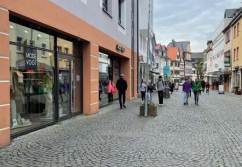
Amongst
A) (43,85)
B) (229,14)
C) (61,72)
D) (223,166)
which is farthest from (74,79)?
(229,14)

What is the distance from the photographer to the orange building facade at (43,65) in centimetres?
596

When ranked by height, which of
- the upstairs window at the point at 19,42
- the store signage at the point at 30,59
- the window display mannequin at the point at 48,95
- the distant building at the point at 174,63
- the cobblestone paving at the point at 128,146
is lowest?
the cobblestone paving at the point at 128,146

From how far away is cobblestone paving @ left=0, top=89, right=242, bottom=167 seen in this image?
4926mm

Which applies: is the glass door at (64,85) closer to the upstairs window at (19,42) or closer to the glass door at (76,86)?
the glass door at (76,86)

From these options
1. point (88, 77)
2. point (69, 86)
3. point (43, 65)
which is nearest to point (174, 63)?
point (88, 77)

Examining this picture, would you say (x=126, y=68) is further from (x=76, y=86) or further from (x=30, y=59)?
(x=30, y=59)

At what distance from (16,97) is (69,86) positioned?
316cm

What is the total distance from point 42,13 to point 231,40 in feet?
119

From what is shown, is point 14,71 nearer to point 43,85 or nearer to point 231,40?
point 43,85

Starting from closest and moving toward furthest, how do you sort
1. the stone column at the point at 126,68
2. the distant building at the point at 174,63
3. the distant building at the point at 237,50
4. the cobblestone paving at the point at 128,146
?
the cobblestone paving at the point at 128,146, the stone column at the point at 126,68, the distant building at the point at 237,50, the distant building at the point at 174,63

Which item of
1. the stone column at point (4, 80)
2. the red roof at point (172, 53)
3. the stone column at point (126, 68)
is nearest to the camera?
the stone column at point (4, 80)

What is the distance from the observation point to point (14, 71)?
687 centimetres

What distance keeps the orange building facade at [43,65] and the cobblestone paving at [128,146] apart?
2.02ft

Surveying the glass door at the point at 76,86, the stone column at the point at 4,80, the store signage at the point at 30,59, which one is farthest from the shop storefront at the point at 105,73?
the stone column at the point at 4,80
